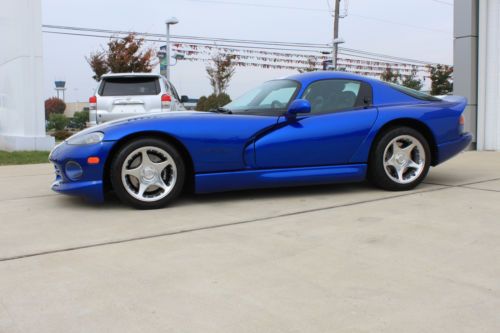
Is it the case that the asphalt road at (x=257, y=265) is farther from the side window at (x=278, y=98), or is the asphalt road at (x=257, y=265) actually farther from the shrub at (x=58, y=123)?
the shrub at (x=58, y=123)

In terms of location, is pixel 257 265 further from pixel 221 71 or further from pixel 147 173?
pixel 221 71

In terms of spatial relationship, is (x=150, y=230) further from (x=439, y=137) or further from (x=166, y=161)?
(x=439, y=137)

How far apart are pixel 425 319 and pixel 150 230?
7.18ft

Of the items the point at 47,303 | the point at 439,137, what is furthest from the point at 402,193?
the point at 47,303

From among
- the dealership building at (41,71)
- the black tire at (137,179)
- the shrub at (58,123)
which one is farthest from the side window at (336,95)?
the shrub at (58,123)

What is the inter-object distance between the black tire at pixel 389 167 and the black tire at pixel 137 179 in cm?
194

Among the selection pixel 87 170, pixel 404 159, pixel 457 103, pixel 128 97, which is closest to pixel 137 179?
pixel 87 170

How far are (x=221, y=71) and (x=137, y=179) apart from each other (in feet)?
109

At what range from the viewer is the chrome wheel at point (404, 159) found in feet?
16.8

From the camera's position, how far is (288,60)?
38.9 m

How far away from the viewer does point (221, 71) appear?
36969 mm

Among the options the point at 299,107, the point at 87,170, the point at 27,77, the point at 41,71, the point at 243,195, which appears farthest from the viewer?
the point at 41,71

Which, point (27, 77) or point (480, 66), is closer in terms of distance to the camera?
point (480, 66)

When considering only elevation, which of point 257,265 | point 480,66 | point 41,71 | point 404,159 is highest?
point 41,71
